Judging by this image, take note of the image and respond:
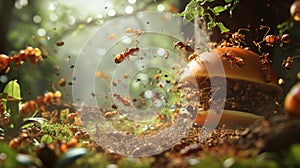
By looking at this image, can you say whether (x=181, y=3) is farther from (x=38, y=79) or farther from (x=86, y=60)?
(x=86, y=60)

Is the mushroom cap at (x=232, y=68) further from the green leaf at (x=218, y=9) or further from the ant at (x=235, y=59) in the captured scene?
the green leaf at (x=218, y=9)

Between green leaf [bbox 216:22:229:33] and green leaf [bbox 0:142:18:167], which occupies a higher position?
green leaf [bbox 216:22:229:33]

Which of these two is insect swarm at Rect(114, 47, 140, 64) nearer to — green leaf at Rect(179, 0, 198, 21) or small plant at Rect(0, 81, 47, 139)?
green leaf at Rect(179, 0, 198, 21)

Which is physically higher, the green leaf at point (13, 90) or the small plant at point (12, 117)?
the green leaf at point (13, 90)

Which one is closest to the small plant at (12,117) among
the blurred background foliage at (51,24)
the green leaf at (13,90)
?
the green leaf at (13,90)

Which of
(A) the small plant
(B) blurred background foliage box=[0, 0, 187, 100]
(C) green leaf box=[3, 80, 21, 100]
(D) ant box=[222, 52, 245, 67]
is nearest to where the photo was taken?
(D) ant box=[222, 52, 245, 67]

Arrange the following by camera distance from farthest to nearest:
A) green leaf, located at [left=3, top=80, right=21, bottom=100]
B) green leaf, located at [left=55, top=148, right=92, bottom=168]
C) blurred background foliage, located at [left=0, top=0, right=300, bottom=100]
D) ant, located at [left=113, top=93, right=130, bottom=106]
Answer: blurred background foliage, located at [left=0, top=0, right=300, bottom=100]
ant, located at [left=113, top=93, right=130, bottom=106]
green leaf, located at [left=3, top=80, right=21, bottom=100]
green leaf, located at [left=55, top=148, right=92, bottom=168]

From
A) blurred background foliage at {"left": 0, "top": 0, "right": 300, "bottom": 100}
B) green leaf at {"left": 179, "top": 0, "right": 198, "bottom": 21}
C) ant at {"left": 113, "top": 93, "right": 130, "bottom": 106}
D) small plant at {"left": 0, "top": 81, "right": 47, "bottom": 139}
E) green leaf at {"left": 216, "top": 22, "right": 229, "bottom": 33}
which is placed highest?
blurred background foliage at {"left": 0, "top": 0, "right": 300, "bottom": 100}

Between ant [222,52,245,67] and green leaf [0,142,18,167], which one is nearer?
green leaf [0,142,18,167]

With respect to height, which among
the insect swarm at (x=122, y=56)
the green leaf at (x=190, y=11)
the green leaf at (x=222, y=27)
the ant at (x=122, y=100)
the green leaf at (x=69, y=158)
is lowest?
the green leaf at (x=69, y=158)

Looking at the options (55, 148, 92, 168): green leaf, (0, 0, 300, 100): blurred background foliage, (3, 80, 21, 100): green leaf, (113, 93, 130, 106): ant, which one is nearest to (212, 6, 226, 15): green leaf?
(113, 93, 130, 106): ant

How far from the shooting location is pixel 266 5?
228cm

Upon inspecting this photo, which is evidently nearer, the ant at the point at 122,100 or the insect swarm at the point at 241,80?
the insect swarm at the point at 241,80

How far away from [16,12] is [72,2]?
2.11 ft
